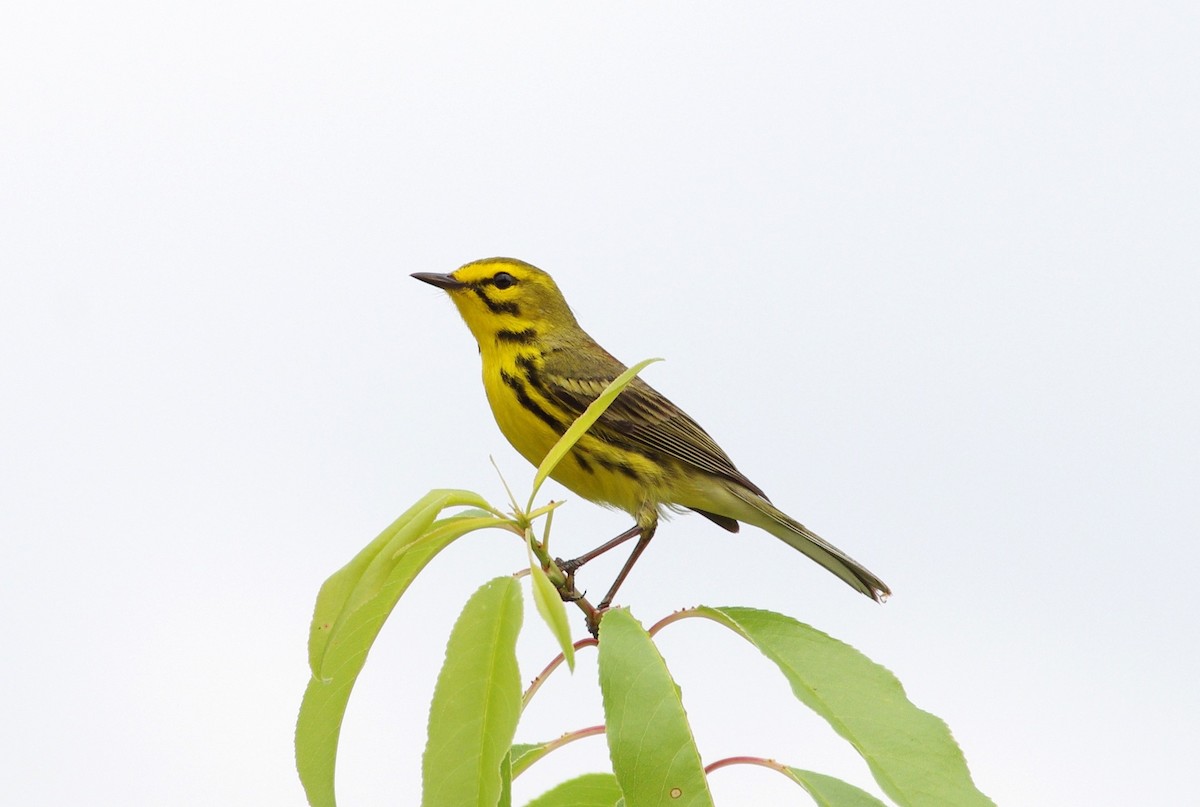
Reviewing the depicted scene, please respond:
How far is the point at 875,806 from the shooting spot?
9.26 ft

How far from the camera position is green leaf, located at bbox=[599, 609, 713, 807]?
2367mm

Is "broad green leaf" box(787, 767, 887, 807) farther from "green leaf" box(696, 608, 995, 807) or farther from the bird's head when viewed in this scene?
the bird's head

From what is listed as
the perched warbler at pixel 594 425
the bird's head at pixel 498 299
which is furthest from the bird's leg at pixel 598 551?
the bird's head at pixel 498 299

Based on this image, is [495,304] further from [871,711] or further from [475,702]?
[871,711]

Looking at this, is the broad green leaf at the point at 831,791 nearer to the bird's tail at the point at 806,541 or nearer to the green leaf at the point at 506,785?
the green leaf at the point at 506,785

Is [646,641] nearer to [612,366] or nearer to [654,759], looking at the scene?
[654,759]

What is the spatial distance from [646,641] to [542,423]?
135 inches

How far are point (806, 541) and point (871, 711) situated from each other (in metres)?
3.55

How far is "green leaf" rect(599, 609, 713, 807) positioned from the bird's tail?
3.37 metres

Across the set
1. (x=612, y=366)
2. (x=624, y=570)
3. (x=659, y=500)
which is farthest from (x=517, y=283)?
(x=624, y=570)

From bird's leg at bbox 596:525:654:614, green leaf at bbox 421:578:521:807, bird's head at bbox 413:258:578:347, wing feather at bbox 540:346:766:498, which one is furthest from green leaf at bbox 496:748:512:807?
bird's head at bbox 413:258:578:347

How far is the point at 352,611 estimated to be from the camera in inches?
92.7

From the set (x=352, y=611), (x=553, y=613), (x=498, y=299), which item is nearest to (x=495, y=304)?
(x=498, y=299)

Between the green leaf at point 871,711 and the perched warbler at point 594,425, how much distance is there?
2669 mm
